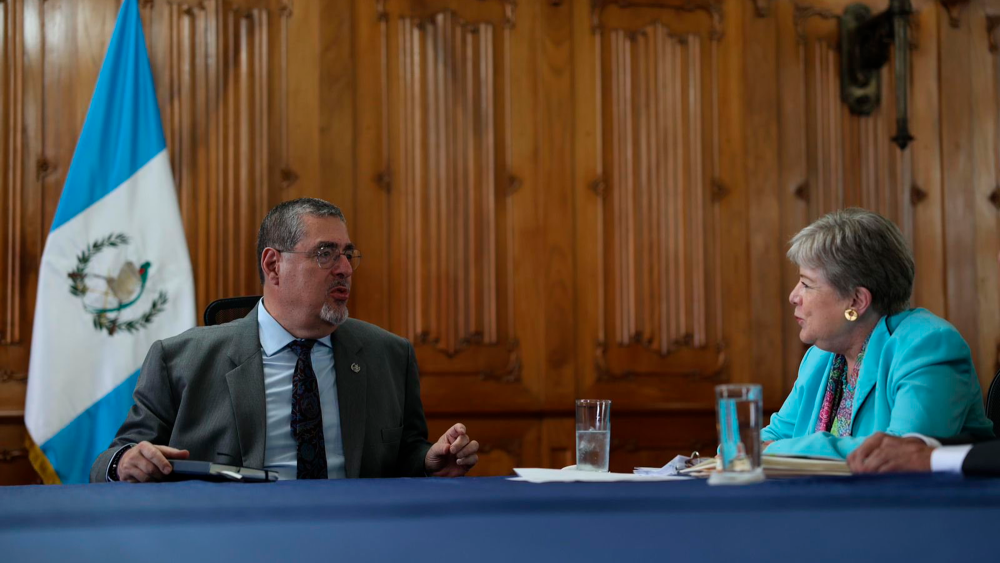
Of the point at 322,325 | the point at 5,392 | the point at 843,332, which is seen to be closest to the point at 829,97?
the point at 843,332

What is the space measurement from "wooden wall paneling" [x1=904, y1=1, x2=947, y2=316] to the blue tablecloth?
3463 millimetres

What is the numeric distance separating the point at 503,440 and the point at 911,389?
7.43 feet

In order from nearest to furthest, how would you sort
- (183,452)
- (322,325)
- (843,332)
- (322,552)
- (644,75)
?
(322,552) < (183,452) < (843,332) < (322,325) < (644,75)

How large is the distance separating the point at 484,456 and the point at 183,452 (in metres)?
2.14

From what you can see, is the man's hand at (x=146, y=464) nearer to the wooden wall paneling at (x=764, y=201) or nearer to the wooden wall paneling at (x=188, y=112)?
the wooden wall paneling at (x=188, y=112)

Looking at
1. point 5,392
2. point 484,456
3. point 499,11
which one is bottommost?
point 484,456

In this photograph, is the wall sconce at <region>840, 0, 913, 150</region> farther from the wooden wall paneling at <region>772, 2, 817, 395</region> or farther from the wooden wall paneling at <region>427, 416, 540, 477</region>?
the wooden wall paneling at <region>427, 416, 540, 477</region>

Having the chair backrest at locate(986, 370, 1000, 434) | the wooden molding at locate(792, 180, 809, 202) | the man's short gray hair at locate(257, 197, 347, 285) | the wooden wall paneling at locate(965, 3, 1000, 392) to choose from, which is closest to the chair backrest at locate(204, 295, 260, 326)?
the man's short gray hair at locate(257, 197, 347, 285)

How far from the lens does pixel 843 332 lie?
2.26 meters

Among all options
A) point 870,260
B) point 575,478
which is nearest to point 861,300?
point 870,260

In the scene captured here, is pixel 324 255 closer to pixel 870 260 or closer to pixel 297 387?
pixel 297 387

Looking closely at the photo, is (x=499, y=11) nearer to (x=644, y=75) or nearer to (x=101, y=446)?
(x=644, y=75)

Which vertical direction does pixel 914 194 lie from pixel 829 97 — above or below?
below

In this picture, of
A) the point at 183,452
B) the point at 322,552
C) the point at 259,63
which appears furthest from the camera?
the point at 259,63
